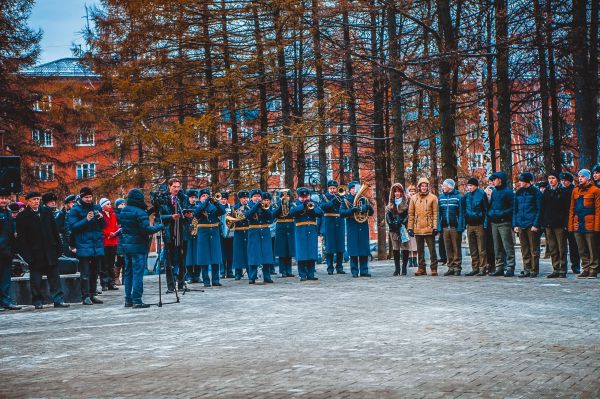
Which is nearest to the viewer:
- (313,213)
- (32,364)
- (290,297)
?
(32,364)

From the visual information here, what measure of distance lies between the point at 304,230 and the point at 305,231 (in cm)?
5

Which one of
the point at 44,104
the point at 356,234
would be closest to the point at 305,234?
the point at 356,234

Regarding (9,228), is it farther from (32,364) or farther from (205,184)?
(205,184)

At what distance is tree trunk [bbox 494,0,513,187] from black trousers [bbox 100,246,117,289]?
10865 mm

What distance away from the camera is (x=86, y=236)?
61.2 feet

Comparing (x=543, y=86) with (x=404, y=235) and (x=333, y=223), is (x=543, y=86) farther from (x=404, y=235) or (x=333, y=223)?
(x=333, y=223)

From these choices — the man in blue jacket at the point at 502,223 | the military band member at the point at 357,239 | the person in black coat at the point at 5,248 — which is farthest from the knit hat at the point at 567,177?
the person in black coat at the point at 5,248

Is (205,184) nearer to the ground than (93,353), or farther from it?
farther from it

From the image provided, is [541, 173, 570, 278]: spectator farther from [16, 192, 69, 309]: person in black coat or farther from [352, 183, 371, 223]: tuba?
[16, 192, 69, 309]: person in black coat

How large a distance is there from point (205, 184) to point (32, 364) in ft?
81.1

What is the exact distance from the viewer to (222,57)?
3359 cm

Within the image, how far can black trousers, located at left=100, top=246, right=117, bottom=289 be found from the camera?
74.3ft

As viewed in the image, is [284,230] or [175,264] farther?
[284,230]

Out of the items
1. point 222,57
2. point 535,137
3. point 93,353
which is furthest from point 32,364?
point 535,137
